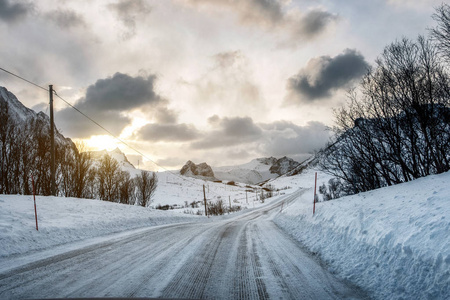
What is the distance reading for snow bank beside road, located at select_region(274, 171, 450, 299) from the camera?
3.24m

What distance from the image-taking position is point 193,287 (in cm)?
362

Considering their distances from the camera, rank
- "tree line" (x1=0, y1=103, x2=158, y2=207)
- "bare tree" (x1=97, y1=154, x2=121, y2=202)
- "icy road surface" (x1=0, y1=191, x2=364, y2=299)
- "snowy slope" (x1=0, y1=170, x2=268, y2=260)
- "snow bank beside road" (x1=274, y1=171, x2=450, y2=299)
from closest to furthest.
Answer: "snow bank beside road" (x1=274, y1=171, x2=450, y2=299) < "icy road surface" (x1=0, y1=191, x2=364, y2=299) < "snowy slope" (x1=0, y1=170, x2=268, y2=260) < "tree line" (x1=0, y1=103, x2=158, y2=207) < "bare tree" (x1=97, y1=154, x2=121, y2=202)

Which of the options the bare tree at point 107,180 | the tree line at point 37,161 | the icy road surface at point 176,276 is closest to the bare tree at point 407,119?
the icy road surface at point 176,276

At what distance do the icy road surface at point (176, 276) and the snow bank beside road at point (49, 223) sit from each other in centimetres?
197

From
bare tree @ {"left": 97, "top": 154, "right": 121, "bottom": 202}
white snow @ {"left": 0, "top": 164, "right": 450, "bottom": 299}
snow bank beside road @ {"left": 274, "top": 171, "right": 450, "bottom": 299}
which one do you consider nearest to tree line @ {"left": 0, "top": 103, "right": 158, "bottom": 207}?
bare tree @ {"left": 97, "top": 154, "right": 121, "bottom": 202}

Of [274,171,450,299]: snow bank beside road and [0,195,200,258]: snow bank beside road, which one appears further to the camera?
[0,195,200,258]: snow bank beside road

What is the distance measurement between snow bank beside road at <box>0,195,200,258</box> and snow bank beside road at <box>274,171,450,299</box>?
27.4 ft

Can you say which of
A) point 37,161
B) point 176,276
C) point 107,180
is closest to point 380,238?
point 176,276

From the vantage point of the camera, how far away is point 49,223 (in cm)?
957

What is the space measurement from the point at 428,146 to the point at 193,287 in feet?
41.5

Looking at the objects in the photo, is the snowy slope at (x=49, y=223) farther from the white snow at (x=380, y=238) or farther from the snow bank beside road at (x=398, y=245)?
the snow bank beside road at (x=398, y=245)

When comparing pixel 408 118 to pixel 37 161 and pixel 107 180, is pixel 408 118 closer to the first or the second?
pixel 37 161

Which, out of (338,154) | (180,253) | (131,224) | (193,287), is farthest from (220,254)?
(338,154)

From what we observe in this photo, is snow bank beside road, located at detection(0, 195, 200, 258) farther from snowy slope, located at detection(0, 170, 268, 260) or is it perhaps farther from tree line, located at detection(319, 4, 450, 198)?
tree line, located at detection(319, 4, 450, 198)
